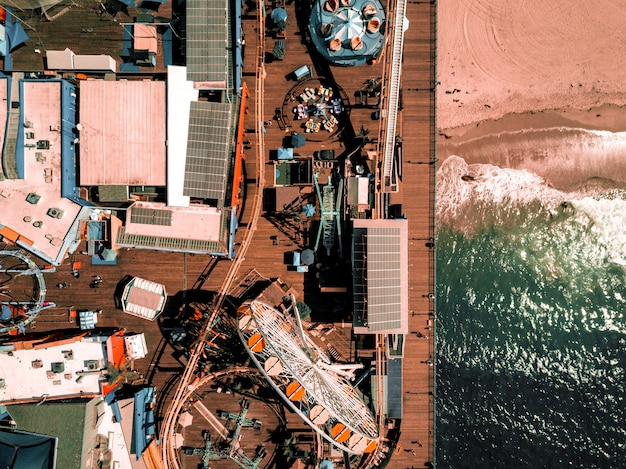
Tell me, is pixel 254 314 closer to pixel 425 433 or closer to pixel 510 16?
pixel 425 433

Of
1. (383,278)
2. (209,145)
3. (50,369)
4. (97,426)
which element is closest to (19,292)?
(50,369)

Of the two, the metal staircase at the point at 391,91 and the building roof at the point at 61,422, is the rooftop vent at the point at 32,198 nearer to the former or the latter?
the building roof at the point at 61,422

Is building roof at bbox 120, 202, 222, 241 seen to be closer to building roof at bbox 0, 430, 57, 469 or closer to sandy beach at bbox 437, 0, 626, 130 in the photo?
building roof at bbox 0, 430, 57, 469

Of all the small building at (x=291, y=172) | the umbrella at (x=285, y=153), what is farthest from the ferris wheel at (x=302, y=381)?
the umbrella at (x=285, y=153)

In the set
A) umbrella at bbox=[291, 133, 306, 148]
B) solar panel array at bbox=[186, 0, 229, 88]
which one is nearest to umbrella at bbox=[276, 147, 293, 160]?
umbrella at bbox=[291, 133, 306, 148]

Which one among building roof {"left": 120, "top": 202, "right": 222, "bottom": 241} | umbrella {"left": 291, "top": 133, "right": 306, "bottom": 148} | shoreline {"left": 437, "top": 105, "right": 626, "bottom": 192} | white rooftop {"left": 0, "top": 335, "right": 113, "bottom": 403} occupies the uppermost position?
shoreline {"left": 437, "top": 105, "right": 626, "bottom": 192}
